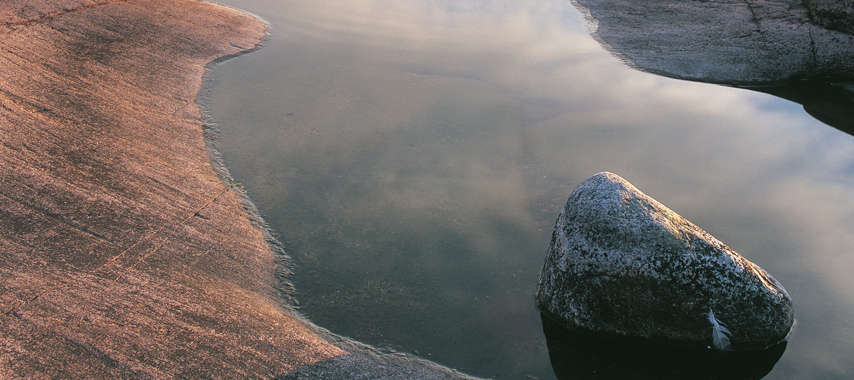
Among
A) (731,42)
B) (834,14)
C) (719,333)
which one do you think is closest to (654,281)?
(719,333)

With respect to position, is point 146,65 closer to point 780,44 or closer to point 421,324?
point 421,324

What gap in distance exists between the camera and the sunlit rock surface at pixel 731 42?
771 centimetres

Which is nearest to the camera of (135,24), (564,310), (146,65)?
(564,310)

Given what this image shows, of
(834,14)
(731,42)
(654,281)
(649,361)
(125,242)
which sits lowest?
(649,361)

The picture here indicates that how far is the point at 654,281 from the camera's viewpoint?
3234 mm

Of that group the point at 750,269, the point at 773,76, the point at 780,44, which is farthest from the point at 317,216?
the point at 780,44

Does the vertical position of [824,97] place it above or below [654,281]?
above

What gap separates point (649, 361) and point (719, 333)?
1.49ft

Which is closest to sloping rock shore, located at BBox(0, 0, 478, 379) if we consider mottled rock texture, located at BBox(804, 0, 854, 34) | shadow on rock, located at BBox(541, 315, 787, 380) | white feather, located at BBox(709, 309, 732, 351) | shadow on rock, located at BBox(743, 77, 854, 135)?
shadow on rock, located at BBox(541, 315, 787, 380)

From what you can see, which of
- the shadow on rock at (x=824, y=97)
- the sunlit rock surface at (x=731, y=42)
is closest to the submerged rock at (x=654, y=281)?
the shadow on rock at (x=824, y=97)

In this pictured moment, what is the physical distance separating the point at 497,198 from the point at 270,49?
15.6 ft

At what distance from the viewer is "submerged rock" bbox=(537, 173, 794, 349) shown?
10.6 ft

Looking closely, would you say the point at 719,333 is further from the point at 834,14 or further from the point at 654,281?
the point at 834,14

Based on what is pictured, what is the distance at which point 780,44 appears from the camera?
793 cm
